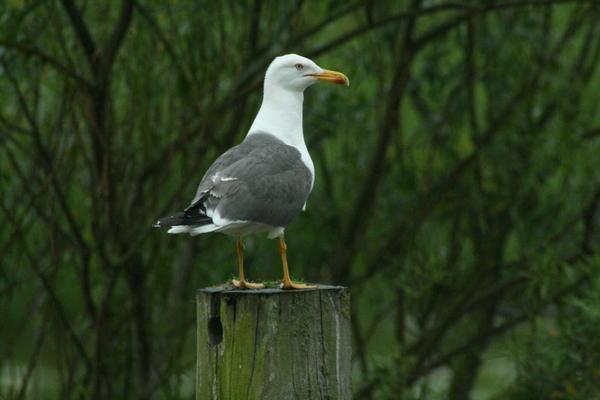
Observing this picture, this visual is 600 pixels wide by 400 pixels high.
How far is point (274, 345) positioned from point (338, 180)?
14.0 feet

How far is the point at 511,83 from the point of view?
21.8 feet

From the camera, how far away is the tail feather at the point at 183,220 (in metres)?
3.22

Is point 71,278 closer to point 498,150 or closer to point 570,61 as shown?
point 498,150

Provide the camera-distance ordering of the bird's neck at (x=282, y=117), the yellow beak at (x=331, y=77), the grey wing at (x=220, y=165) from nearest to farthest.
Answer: the grey wing at (x=220, y=165) → the bird's neck at (x=282, y=117) → the yellow beak at (x=331, y=77)

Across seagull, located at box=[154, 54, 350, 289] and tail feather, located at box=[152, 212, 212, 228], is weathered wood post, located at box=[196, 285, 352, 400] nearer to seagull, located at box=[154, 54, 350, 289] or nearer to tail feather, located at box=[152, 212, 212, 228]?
seagull, located at box=[154, 54, 350, 289]

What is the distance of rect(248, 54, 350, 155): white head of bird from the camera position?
3895 millimetres

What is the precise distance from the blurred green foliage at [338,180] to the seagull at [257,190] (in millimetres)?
1217

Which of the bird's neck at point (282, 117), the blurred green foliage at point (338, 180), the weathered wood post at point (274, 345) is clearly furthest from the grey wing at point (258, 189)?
the blurred green foliage at point (338, 180)

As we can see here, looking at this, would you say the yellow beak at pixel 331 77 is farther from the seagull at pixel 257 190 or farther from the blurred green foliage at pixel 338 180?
the blurred green foliage at pixel 338 180

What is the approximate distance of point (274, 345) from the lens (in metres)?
2.90

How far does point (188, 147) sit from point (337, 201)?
135 centimetres

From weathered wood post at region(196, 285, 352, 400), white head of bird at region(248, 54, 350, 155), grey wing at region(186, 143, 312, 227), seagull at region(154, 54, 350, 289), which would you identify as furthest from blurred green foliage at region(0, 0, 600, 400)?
weathered wood post at region(196, 285, 352, 400)

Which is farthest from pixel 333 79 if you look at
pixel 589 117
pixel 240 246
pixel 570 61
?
pixel 570 61

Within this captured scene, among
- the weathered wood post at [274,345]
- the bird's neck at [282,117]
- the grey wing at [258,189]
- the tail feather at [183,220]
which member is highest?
the bird's neck at [282,117]
